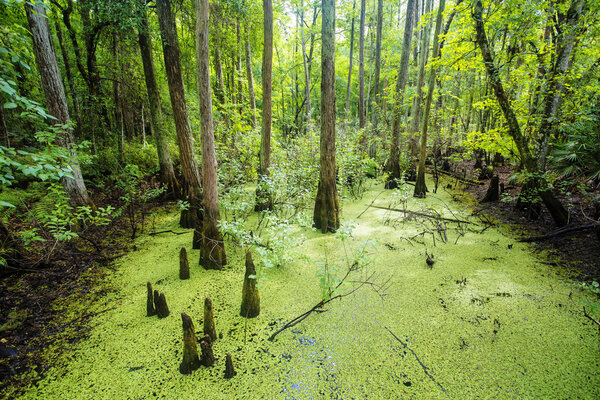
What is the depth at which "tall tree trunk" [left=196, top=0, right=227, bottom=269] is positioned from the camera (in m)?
2.58

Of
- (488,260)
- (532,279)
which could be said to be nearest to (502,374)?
(532,279)

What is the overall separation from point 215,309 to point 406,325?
1787 mm

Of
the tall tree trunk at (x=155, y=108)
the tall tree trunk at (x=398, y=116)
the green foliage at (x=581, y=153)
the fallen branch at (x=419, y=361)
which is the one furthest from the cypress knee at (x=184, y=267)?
the tall tree trunk at (x=398, y=116)

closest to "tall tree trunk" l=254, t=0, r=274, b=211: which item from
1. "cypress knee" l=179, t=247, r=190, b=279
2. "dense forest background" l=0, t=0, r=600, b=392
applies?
"dense forest background" l=0, t=0, r=600, b=392

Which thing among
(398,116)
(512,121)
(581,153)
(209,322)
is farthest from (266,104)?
(581,153)

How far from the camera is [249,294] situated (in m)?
2.11

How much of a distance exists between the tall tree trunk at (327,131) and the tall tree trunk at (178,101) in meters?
2.08

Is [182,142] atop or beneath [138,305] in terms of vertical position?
atop

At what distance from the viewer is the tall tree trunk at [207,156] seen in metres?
2.58

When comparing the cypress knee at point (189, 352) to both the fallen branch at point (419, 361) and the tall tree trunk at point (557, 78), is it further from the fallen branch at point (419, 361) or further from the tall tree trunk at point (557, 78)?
the tall tree trunk at point (557, 78)

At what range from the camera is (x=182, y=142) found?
3.77 metres

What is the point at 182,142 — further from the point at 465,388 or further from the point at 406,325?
the point at 465,388

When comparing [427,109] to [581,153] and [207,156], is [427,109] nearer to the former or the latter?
[581,153]

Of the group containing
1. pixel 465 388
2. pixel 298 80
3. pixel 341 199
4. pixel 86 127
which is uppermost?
pixel 298 80
